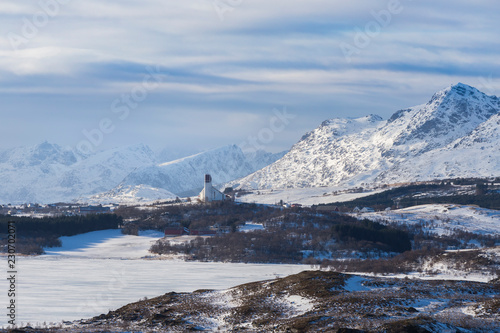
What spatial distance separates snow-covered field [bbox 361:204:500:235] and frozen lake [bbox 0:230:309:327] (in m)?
66.6

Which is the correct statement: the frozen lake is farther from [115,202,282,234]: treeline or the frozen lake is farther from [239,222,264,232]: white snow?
[115,202,282,234]: treeline

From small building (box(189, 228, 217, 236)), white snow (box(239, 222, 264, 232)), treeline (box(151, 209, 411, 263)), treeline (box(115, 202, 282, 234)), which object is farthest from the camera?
treeline (box(115, 202, 282, 234))

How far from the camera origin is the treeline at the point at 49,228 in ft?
468

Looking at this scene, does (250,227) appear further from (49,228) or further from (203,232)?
(49,228)

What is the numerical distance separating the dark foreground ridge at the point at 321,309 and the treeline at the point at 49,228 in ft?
272

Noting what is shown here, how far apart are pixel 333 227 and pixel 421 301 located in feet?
292

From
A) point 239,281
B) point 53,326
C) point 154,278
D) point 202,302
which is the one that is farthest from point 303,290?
point 154,278

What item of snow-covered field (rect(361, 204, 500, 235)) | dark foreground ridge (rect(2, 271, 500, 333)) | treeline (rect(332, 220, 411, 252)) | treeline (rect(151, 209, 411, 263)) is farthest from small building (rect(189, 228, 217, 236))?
dark foreground ridge (rect(2, 271, 500, 333))

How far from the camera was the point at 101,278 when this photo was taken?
88875mm

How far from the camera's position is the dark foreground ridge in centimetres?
4744

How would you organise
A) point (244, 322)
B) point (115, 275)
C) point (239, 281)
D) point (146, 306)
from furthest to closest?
point (115, 275) → point (239, 281) → point (146, 306) → point (244, 322)

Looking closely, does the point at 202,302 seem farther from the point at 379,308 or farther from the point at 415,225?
the point at 415,225

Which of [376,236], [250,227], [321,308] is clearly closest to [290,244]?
[376,236]

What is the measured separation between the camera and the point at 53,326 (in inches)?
2057
